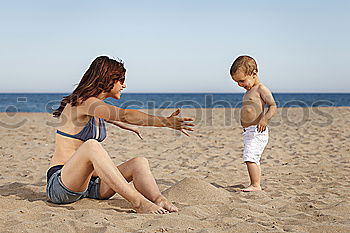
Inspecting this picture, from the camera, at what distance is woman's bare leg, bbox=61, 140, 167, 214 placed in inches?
129

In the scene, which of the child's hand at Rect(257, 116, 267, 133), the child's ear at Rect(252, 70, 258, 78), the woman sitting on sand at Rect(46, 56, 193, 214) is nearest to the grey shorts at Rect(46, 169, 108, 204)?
the woman sitting on sand at Rect(46, 56, 193, 214)

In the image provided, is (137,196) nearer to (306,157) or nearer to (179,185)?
(179,185)

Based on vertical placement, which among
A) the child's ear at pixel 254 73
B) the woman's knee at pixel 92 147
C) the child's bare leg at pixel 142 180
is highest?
the child's ear at pixel 254 73

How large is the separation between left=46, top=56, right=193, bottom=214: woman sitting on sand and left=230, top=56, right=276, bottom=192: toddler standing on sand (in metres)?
1.40

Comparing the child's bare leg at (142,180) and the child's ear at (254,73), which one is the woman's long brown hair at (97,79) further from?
the child's ear at (254,73)

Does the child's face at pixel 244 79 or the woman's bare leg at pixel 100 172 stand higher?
the child's face at pixel 244 79

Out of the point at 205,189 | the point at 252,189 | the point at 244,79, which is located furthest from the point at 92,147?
the point at 244,79

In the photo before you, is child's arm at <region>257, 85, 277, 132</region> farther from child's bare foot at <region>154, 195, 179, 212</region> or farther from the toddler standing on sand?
child's bare foot at <region>154, 195, 179, 212</region>

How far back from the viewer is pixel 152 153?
7.54 metres

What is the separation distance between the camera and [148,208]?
333 centimetres

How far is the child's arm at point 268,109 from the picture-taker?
15.0 ft

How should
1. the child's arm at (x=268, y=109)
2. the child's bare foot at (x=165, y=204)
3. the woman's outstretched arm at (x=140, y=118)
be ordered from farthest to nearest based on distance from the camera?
1. the child's arm at (x=268, y=109)
2. the child's bare foot at (x=165, y=204)
3. the woman's outstretched arm at (x=140, y=118)

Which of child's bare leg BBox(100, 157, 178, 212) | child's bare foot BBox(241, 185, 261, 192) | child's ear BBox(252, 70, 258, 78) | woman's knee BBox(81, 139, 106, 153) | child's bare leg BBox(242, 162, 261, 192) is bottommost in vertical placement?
child's bare foot BBox(241, 185, 261, 192)

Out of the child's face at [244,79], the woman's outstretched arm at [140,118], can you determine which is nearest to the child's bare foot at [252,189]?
the child's face at [244,79]
